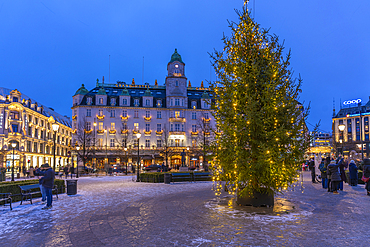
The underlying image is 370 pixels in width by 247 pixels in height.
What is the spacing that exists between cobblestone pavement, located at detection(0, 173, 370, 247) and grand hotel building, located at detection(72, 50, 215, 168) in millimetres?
47388

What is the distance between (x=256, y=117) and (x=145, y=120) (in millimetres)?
52626

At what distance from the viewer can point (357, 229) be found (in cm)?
776

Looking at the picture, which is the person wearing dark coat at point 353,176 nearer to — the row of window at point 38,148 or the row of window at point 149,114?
the row of window at point 149,114

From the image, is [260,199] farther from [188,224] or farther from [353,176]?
[353,176]

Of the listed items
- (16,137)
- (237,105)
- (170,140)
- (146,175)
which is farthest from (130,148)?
(237,105)

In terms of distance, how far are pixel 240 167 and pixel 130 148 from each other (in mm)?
48841

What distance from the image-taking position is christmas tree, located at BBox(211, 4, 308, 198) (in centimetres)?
1077

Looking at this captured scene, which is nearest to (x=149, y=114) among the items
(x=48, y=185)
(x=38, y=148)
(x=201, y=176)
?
(x=38, y=148)

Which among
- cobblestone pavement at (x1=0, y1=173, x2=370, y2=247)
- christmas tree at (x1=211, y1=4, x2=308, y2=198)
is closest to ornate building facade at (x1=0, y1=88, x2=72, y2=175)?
cobblestone pavement at (x1=0, y1=173, x2=370, y2=247)

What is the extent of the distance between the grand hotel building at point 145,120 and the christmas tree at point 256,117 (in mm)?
47095

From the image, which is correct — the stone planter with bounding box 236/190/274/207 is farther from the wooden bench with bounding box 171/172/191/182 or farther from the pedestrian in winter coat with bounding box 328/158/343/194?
the wooden bench with bounding box 171/172/191/182

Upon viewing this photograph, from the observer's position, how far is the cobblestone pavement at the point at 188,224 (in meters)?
6.91

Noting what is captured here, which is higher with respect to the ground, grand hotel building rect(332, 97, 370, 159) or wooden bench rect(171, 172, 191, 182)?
grand hotel building rect(332, 97, 370, 159)

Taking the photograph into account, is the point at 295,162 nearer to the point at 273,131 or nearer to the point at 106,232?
the point at 273,131
